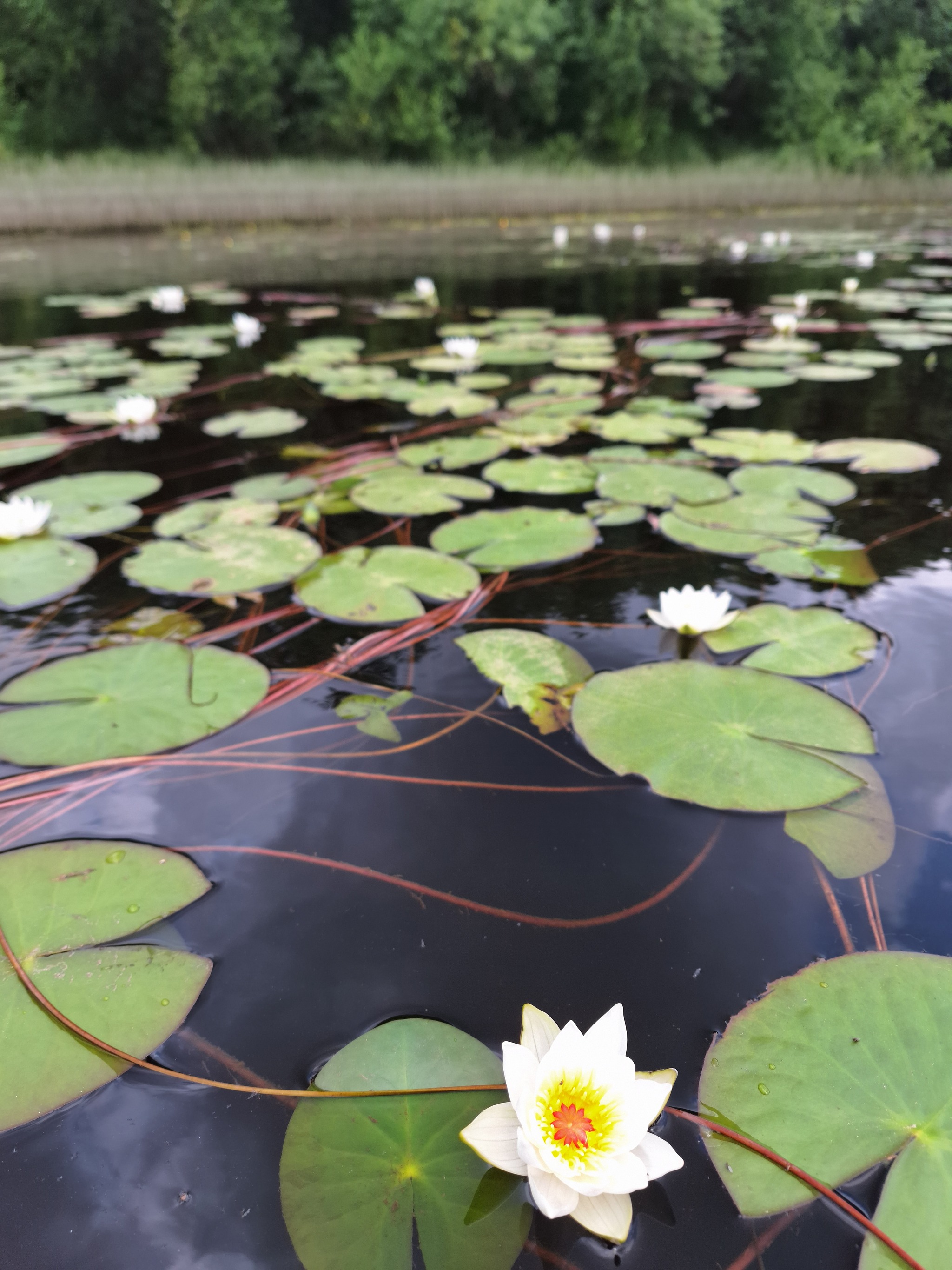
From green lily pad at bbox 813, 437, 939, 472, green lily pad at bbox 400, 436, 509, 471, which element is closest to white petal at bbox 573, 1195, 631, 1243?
green lily pad at bbox 400, 436, 509, 471

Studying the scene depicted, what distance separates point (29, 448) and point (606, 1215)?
197cm

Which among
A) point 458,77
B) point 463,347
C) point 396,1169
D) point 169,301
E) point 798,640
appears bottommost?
point 396,1169

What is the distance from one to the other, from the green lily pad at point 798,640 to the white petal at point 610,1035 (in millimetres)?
572

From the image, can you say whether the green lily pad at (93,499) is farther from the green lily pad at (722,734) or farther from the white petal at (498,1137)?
the white petal at (498,1137)

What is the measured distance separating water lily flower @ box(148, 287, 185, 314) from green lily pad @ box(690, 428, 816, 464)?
267 centimetres

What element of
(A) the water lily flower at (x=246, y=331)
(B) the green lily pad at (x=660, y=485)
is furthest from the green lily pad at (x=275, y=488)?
(A) the water lily flower at (x=246, y=331)

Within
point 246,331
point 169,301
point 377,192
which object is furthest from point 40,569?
point 377,192

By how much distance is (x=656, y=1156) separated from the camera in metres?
0.44

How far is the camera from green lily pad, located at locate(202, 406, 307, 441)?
1890 millimetres

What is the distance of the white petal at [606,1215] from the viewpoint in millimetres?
431

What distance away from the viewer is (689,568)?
3.99 feet

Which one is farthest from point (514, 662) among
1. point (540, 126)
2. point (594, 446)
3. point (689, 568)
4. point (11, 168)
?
point (540, 126)

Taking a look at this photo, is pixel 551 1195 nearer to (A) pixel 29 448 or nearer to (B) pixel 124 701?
(B) pixel 124 701

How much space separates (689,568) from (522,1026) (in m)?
0.89
